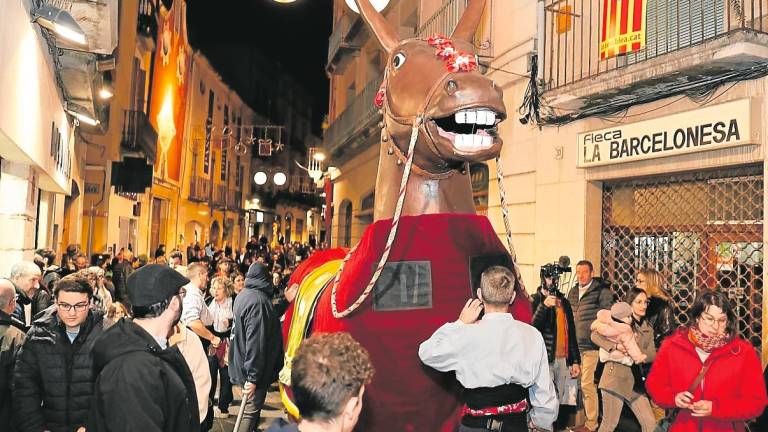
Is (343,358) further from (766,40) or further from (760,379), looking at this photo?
(766,40)

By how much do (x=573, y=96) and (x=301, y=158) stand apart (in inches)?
1861

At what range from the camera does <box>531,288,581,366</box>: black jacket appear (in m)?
6.67

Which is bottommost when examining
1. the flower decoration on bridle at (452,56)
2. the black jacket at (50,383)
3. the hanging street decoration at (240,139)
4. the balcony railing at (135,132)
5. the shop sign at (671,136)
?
the black jacket at (50,383)

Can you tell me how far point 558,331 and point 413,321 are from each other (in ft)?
13.2

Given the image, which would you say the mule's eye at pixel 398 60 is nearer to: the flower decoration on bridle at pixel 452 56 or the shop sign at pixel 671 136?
the flower decoration on bridle at pixel 452 56

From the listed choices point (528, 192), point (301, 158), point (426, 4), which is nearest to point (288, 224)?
point (301, 158)

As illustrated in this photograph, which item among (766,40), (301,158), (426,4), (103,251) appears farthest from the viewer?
(301,158)

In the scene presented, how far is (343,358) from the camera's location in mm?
1930

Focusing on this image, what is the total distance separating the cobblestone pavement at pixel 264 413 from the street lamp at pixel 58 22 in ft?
14.6

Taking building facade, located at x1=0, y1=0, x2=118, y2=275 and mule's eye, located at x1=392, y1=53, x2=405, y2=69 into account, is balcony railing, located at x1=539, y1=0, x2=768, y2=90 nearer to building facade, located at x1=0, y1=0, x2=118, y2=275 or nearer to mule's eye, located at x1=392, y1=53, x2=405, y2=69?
mule's eye, located at x1=392, y1=53, x2=405, y2=69

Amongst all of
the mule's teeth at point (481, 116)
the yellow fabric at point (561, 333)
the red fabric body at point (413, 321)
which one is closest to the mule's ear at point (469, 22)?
the mule's teeth at point (481, 116)

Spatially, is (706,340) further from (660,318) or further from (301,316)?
(301,316)

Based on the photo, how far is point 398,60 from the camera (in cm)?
361

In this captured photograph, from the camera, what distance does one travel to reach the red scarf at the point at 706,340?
A: 13.1 ft
